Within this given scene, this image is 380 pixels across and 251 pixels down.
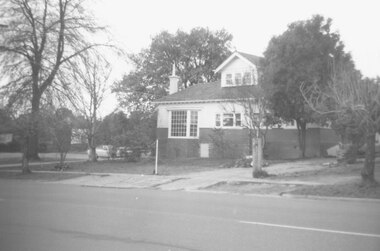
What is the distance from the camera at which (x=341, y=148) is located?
23.2 metres

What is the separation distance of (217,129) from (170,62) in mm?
24242

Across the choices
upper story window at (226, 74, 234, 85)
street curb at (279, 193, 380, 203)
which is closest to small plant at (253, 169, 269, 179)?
street curb at (279, 193, 380, 203)

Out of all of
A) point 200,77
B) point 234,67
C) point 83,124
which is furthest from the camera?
point 200,77

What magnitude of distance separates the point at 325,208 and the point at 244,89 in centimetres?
994

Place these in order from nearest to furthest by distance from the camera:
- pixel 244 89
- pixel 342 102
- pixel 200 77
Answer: pixel 342 102 < pixel 244 89 < pixel 200 77

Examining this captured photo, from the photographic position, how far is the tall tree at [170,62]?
51719 mm

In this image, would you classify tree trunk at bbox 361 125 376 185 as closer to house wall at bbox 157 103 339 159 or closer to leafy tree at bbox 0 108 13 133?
leafy tree at bbox 0 108 13 133

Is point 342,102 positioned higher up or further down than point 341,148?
higher up

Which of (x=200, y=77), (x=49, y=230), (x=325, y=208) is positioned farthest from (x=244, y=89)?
(x=200, y=77)

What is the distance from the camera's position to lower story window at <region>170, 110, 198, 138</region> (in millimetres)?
33000

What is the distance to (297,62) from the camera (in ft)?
82.6

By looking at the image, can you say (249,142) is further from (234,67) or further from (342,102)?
(342,102)

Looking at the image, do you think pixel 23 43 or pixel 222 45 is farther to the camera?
pixel 222 45

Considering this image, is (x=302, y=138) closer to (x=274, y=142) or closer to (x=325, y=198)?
(x=274, y=142)
